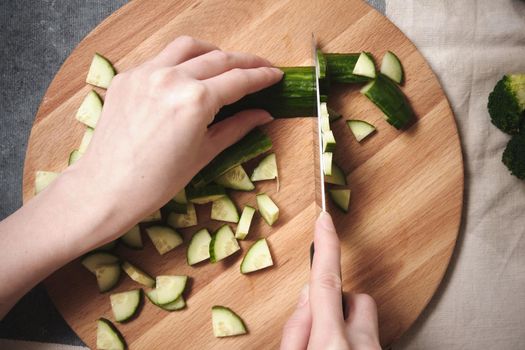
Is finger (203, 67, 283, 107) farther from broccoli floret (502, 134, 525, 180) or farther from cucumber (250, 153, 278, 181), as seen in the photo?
broccoli floret (502, 134, 525, 180)

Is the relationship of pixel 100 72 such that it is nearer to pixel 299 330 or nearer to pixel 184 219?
pixel 184 219

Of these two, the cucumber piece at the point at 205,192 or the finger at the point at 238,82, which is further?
the cucumber piece at the point at 205,192

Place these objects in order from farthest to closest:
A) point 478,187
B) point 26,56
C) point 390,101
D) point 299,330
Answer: point 26,56 → point 478,187 → point 390,101 → point 299,330

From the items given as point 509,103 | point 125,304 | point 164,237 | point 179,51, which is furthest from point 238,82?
point 509,103

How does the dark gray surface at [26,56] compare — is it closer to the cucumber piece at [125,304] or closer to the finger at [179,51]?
the finger at [179,51]

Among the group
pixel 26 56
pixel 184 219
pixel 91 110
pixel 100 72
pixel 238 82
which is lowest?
pixel 184 219

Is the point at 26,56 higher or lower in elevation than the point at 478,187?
higher

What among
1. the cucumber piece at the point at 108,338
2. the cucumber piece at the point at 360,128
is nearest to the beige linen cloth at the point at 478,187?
the cucumber piece at the point at 360,128
